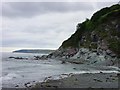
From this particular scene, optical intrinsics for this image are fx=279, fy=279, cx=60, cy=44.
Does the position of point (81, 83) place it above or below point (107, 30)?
below

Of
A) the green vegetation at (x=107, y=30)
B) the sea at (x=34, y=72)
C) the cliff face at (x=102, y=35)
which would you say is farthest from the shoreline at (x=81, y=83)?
the green vegetation at (x=107, y=30)

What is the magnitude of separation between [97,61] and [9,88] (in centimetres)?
5827

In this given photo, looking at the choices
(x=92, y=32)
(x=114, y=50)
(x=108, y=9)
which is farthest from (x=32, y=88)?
(x=108, y=9)

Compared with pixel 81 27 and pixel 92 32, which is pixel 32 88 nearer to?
pixel 92 32

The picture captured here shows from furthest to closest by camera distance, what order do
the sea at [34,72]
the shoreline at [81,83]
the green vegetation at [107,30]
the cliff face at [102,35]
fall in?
1. the green vegetation at [107,30]
2. the cliff face at [102,35]
3. the sea at [34,72]
4. the shoreline at [81,83]

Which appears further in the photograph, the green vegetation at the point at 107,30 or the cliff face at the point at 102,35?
the green vegetation at the point at 107,30

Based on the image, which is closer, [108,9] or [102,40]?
[102,40]

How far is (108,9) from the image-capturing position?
13900 centimetres

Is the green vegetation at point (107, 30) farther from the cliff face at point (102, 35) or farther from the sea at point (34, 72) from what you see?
the sea at point (34, 72)

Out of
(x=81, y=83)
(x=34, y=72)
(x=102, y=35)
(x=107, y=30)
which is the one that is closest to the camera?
(x=81, y=83)

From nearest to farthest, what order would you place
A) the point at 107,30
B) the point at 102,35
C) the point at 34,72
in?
the point at 34,72 < the point at 102,35 < the point at 107,30

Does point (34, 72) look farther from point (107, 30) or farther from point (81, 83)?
point (107, 30)

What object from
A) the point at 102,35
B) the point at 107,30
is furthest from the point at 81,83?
the point at 107,30

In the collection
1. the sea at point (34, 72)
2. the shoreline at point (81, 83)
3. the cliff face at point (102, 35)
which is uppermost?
the cliff face at point (102, 35)
